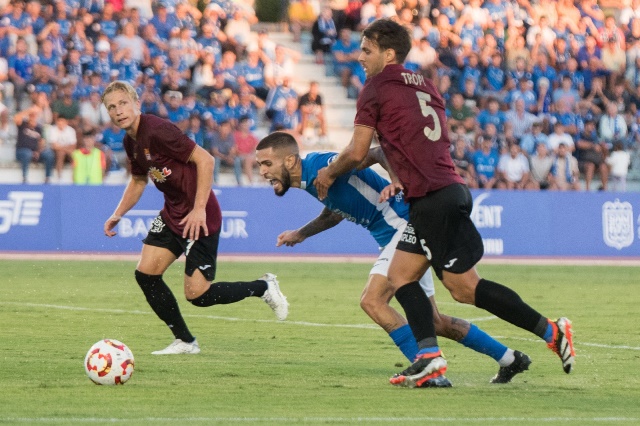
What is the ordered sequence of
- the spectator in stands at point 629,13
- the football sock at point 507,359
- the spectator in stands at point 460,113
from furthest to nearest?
the spectator in stands at point 629,13
the spectator in stands at point 460,113
the football sock at point 507,359

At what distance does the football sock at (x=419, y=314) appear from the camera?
7508mm

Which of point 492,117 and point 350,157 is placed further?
point 492,117

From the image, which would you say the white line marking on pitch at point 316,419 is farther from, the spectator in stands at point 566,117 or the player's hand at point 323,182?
the spectator in stands at point 566,117

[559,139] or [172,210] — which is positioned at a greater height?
[172,210]

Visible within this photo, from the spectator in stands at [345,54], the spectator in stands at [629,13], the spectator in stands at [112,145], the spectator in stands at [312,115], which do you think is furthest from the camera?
the spectator in stands at [629,13]

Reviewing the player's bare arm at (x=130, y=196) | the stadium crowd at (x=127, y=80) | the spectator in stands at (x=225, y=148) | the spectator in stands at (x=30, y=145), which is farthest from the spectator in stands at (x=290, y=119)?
the player's bare arm at (x=130, y=196)

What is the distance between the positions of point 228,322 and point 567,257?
11.3 meters

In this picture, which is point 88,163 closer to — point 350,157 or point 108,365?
point 108,365

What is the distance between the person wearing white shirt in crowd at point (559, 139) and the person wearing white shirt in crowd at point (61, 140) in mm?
9778

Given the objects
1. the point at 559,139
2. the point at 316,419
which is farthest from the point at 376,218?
the point at 559,139

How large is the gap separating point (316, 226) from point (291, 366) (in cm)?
104

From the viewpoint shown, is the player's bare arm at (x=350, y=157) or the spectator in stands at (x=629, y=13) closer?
the player's bare arm at (x=350, y=157)

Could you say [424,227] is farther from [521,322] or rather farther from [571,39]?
[571,39]

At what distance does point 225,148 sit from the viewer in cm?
2319
